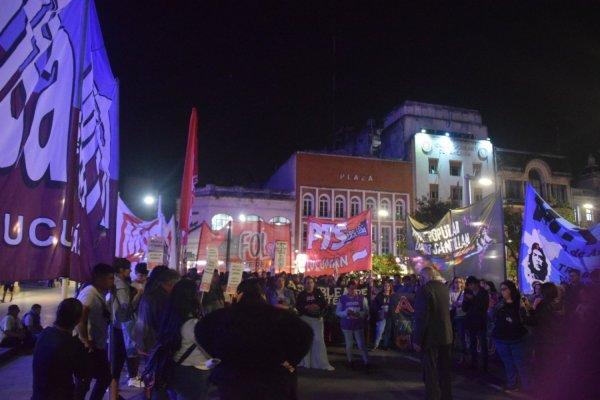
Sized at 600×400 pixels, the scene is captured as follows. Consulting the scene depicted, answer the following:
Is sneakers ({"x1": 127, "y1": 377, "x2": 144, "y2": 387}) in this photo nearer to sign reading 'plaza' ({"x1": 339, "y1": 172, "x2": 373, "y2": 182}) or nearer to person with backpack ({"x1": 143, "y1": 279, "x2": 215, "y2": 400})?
person with backpack ({"x1": 143, "y1": 279, "x2": 215, "y2": 400})

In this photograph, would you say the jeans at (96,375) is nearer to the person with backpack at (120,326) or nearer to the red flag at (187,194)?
the person with backpack at (120,326)

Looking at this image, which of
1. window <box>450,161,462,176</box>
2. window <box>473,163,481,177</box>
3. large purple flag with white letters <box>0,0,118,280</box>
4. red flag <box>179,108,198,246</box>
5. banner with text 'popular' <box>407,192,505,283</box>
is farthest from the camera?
window <box>450,161,462,176</box>

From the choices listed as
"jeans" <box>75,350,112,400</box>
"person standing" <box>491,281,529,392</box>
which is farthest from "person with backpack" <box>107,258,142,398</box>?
"person standing" <box>491,281,529,392</box>

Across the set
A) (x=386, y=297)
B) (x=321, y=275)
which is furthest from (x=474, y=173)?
(x=386, y=297)

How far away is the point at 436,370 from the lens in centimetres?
676

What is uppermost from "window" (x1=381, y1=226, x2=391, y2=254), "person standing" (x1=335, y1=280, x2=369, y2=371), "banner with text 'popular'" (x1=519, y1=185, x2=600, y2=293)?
"window" (x1=381, y1=226, x2=391, y2=254)

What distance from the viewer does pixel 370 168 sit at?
160 feet

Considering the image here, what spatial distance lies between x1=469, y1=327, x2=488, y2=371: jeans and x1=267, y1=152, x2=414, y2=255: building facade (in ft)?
115

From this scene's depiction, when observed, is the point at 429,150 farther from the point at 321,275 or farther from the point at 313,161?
the point at 321,275

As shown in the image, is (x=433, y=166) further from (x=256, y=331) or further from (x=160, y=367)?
(x=256, y=331)

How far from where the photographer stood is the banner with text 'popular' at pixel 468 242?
1025 cm

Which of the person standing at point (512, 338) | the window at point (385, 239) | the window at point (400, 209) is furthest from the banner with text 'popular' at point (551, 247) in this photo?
the window at point (400, 209)

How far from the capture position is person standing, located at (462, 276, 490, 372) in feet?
31.4

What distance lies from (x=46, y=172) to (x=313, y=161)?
4444cm
